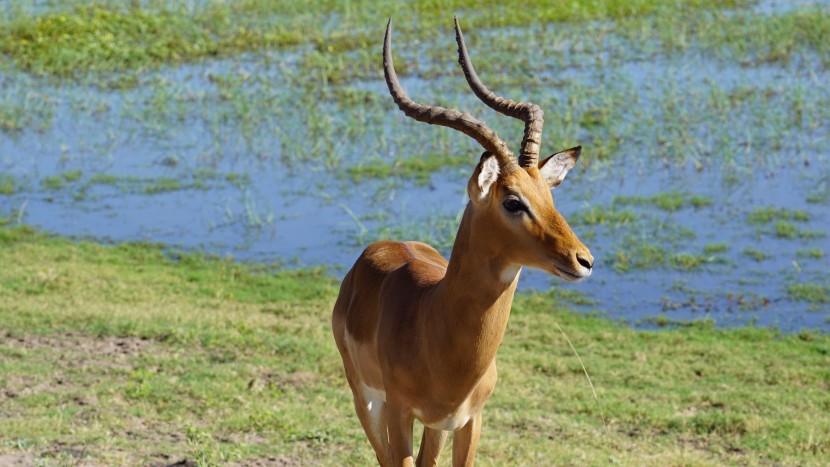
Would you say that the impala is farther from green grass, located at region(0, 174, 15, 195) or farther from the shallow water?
green grass, located at region(0, 174, 15, 195)

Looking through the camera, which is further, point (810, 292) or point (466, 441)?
point (810, 292)

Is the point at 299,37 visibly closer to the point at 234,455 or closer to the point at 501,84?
the point at 501,84

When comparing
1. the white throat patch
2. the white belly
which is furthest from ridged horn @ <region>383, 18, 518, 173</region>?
the white belly

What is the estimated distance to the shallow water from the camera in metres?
11.0

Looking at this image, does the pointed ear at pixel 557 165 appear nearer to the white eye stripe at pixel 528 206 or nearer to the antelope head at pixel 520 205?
the antelope head at pixel 520 205

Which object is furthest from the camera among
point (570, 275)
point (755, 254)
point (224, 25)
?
point (224, 25)

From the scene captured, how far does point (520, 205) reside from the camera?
4.32 metres

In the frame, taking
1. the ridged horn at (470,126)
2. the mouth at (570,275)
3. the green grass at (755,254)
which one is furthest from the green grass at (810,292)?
the mouth at (570,275)

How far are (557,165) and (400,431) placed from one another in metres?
1.24

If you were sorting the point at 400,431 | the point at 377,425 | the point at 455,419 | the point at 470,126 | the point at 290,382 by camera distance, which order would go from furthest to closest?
the point at 290,382 → the point at 377,425 → the point at 400,431 → the point at 455,419 → the point at 470,126

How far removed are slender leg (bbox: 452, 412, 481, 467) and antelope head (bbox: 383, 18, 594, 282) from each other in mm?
863

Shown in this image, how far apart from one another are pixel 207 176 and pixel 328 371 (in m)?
6.24

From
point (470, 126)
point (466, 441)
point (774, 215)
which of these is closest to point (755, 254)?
point (774, 215)

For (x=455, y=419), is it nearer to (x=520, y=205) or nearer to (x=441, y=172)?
(x=520, y=205)
